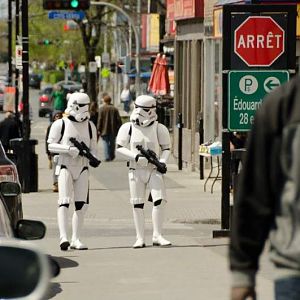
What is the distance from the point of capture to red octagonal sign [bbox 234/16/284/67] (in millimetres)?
14867

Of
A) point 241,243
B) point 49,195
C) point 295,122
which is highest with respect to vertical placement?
point 295,122

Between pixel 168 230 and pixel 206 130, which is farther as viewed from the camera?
pixel 206 130

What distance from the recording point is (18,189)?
13.0 metres

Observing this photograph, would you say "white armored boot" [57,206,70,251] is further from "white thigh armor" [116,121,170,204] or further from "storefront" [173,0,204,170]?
"storefront" [173,0,204,170]

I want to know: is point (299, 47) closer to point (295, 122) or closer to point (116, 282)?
point (116, 282)

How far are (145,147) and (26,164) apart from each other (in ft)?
27.7

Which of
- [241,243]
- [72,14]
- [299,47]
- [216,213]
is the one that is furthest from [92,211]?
[72,14]

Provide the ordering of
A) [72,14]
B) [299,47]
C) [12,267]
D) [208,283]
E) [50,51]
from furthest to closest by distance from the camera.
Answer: [50,51], [72,14], [299,47], [208,283], [12,267]

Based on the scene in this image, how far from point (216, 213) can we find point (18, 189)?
631cm

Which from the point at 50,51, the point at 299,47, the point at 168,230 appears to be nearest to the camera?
the point at 168,230

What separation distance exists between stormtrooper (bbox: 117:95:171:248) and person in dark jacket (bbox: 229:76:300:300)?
9.34 m

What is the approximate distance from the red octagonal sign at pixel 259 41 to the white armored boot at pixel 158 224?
6.62 ft

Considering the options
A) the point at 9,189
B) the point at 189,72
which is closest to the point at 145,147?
the point at 9,189

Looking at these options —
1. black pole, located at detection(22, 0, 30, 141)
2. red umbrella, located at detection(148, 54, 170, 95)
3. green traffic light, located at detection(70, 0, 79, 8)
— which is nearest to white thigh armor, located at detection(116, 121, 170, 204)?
black pole, located at detection(22, 0, 30, 141)
